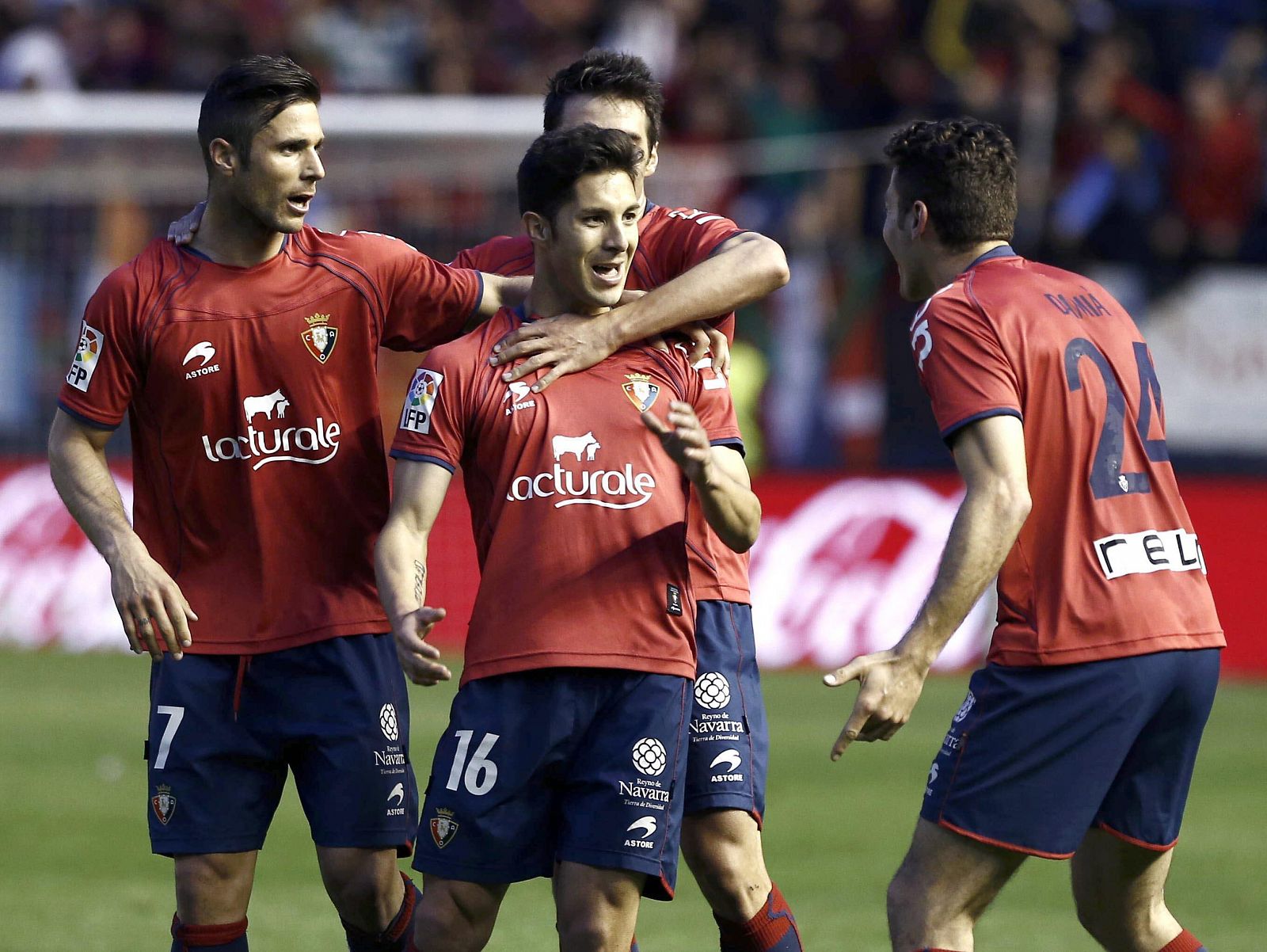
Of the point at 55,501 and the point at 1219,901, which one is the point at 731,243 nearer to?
the point at 1219,901

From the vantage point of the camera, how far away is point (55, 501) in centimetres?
1382

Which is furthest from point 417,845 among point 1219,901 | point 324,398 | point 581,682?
point 1219,901

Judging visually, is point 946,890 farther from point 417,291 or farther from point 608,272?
point 417,291

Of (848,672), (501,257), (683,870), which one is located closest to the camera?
(848,672)

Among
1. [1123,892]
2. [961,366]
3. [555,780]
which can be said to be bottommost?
[1123,892]

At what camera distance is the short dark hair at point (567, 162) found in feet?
15.4

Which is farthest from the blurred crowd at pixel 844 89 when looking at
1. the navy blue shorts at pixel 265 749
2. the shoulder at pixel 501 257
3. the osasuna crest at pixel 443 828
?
the osasuna crest at pixel 443 828

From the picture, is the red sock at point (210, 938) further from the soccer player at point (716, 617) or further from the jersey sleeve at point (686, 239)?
the jersey sleeve at point (686, 239)

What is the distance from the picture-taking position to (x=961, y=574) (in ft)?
14.6

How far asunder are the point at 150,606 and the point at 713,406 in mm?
1526

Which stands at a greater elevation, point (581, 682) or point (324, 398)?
point (324, 398)

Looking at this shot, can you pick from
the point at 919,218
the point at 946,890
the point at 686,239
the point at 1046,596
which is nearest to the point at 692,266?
the point at 686,239

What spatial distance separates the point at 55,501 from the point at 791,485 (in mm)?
5183

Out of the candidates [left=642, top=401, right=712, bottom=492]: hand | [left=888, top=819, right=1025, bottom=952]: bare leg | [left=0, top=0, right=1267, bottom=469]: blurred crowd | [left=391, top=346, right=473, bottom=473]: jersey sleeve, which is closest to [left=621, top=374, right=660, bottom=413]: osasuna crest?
[left=642, top=401, right=712, bottom=492]: hand
